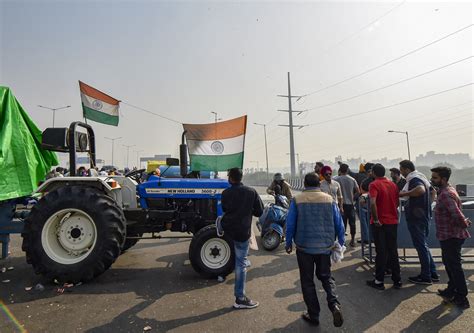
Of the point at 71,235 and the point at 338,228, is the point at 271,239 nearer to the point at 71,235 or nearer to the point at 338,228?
the point at 338,228

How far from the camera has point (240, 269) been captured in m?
3.70

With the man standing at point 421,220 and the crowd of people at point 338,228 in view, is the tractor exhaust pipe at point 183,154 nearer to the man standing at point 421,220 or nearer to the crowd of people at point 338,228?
the crowd of people at point 338,228

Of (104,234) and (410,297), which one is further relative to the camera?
(104,234)

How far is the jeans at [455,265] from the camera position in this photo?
3658mm

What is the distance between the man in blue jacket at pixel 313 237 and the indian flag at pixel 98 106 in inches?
248

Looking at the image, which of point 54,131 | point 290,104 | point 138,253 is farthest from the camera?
point 290,104

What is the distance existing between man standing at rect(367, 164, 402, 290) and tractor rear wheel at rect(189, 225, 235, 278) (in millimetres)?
2202

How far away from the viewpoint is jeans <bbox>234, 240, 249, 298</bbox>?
367 centimetres

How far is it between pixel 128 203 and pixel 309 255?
11.8 feet

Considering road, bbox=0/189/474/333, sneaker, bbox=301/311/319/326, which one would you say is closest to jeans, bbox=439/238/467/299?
road, bbox=0/189/474/333

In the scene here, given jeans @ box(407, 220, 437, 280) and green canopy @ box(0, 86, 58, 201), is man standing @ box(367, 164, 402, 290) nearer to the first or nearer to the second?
jeans @ box(407, 220, 437, 280)

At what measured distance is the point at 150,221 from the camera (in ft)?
17.5

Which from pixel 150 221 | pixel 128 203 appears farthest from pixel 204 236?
pixel 128 203

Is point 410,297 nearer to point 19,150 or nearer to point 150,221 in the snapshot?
point 150,221
